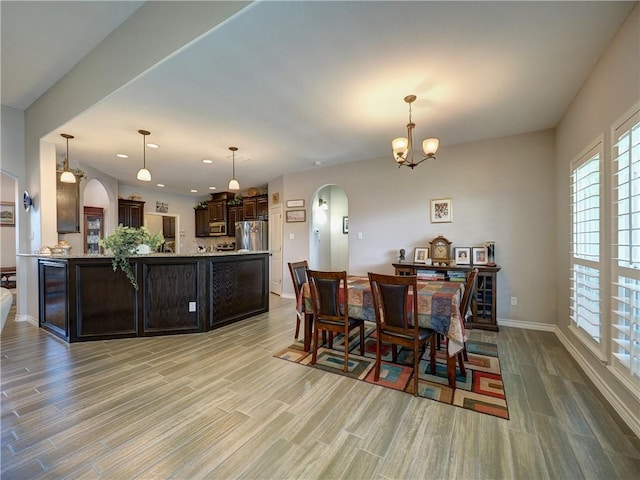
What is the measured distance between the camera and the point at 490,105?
288cm

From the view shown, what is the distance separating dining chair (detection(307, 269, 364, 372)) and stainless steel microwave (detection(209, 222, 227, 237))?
590 centimetres

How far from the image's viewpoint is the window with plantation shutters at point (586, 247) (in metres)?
2.25

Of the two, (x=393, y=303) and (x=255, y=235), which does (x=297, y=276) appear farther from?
(x=255, y=235)

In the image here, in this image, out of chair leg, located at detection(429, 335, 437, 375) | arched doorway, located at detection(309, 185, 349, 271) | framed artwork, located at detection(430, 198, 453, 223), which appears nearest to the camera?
chair leg, located at detection(429, 335, 437, 375)

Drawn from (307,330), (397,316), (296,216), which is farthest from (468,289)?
(296,216)

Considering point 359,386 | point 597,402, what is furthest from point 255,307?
point 597,402

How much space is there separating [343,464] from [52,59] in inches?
174

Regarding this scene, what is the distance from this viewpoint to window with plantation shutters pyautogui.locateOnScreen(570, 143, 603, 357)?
2252 mm

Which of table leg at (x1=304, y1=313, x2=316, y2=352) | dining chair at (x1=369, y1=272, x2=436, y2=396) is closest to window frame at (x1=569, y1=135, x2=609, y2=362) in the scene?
dining chair at (x1=369, y1=272, x2=436, y2=396)

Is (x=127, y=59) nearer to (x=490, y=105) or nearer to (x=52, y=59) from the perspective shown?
(x=52, y=59)

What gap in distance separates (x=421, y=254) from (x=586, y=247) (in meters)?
1.97

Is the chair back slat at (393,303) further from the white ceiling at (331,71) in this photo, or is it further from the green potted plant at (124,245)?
the green potted plant at (124,245)

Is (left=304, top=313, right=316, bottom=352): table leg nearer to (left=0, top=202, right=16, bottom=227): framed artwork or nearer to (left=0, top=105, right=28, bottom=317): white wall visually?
(left=0, top=105, right=28, bottom=317): white wall

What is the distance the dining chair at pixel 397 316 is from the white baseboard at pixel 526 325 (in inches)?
85.8
